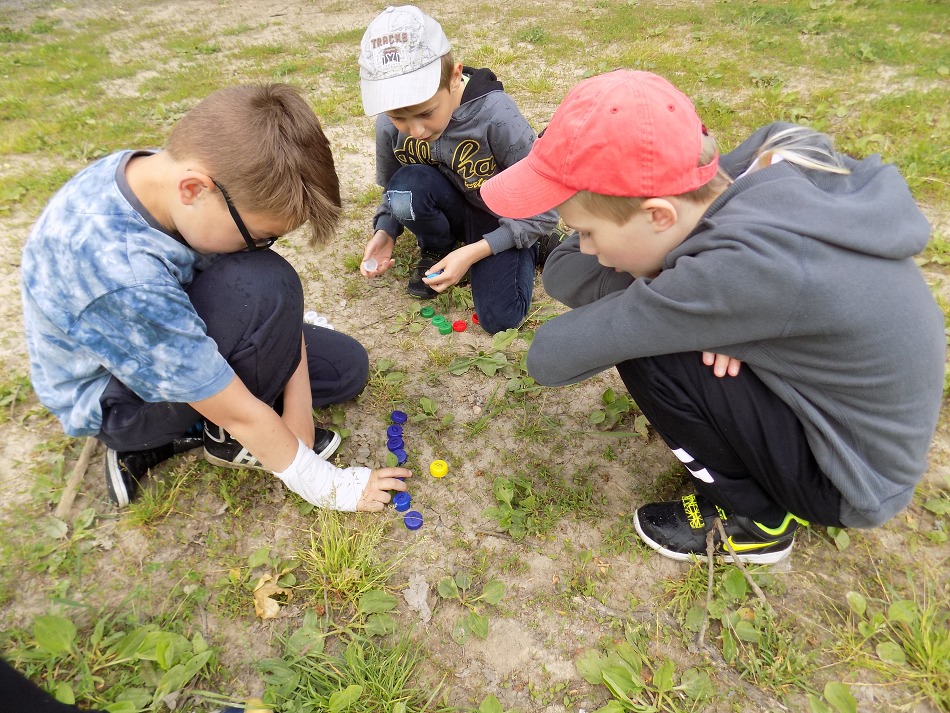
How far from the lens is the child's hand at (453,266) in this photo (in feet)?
8.33

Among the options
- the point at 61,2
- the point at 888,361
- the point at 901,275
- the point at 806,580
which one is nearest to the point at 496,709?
the point at 806,580

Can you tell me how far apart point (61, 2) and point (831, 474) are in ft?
37.4

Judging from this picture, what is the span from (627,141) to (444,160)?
1.59 meters

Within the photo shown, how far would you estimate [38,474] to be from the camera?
205 centimetres

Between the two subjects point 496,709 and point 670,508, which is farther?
point 670,508

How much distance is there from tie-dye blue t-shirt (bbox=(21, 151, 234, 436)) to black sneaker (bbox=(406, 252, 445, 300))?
137 cm

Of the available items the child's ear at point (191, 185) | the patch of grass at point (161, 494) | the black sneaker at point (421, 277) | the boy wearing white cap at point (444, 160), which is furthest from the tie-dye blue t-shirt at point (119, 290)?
the black sneaker at point (421, 277)

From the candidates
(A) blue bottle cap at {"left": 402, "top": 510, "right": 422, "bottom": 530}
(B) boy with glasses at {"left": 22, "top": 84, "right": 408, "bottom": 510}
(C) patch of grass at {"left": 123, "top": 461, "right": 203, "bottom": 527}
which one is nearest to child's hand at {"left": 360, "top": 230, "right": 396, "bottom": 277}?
(B) boy with glasses at {"left": 22, "top": 84, "right": 408, "bottom": 510}

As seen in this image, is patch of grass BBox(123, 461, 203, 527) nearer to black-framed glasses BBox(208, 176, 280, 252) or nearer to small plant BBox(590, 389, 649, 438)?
black-framed glasses BBox(208, 176, 280, 252)

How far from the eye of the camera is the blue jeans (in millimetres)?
2596

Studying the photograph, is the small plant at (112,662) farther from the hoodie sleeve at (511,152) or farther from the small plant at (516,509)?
the hoodie sleeve at (511,152)

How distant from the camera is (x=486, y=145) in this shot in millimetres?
2576

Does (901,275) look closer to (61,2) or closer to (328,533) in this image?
(328,533)

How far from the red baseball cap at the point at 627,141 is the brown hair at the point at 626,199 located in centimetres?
2
